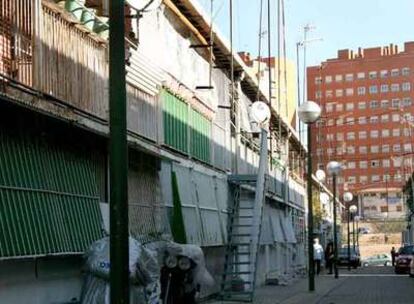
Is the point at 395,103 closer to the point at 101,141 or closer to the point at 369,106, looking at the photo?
the point at 369,106

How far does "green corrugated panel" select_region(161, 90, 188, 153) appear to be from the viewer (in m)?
17.9

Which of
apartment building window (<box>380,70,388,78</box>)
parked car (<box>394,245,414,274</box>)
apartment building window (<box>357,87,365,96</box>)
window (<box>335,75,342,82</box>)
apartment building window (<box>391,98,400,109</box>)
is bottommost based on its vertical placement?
Result: parked car (<box>394,245,414,274</box>)

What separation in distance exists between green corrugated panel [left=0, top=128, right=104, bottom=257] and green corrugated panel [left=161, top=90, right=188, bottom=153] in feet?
16.6

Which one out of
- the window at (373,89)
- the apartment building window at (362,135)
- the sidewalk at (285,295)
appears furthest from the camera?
the apartment building window at (362,135)

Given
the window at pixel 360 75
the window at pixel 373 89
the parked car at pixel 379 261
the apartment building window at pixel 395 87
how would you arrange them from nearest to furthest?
the parked car at pixel 379 261 → the apartment building window at pixel 395 87 → the window at pixel 373 89 → the window at pixel 360 75

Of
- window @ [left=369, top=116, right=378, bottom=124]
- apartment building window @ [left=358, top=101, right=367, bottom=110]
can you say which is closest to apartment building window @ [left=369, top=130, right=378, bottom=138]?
window @ [left=369, top=116, right=378, bottom=124]

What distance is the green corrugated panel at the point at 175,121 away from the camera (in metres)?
17.9

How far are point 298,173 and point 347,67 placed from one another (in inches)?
2034

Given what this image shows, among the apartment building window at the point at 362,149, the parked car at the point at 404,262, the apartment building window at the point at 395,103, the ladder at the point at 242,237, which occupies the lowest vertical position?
the parked car at the point at 404,262

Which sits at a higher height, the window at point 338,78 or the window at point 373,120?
the window at point 338,78

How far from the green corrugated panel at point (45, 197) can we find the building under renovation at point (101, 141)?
0.07ft

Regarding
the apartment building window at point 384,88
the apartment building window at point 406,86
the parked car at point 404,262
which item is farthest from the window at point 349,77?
the parked car at point 404,262

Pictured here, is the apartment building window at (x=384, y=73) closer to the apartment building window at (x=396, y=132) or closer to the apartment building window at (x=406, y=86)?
the apartment building window at (x=406, y=86)

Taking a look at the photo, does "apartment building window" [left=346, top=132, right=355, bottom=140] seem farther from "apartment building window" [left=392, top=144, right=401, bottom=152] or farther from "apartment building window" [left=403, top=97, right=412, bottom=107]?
"apartment building window" [left=403, top=97, right=412, bottom=107]
